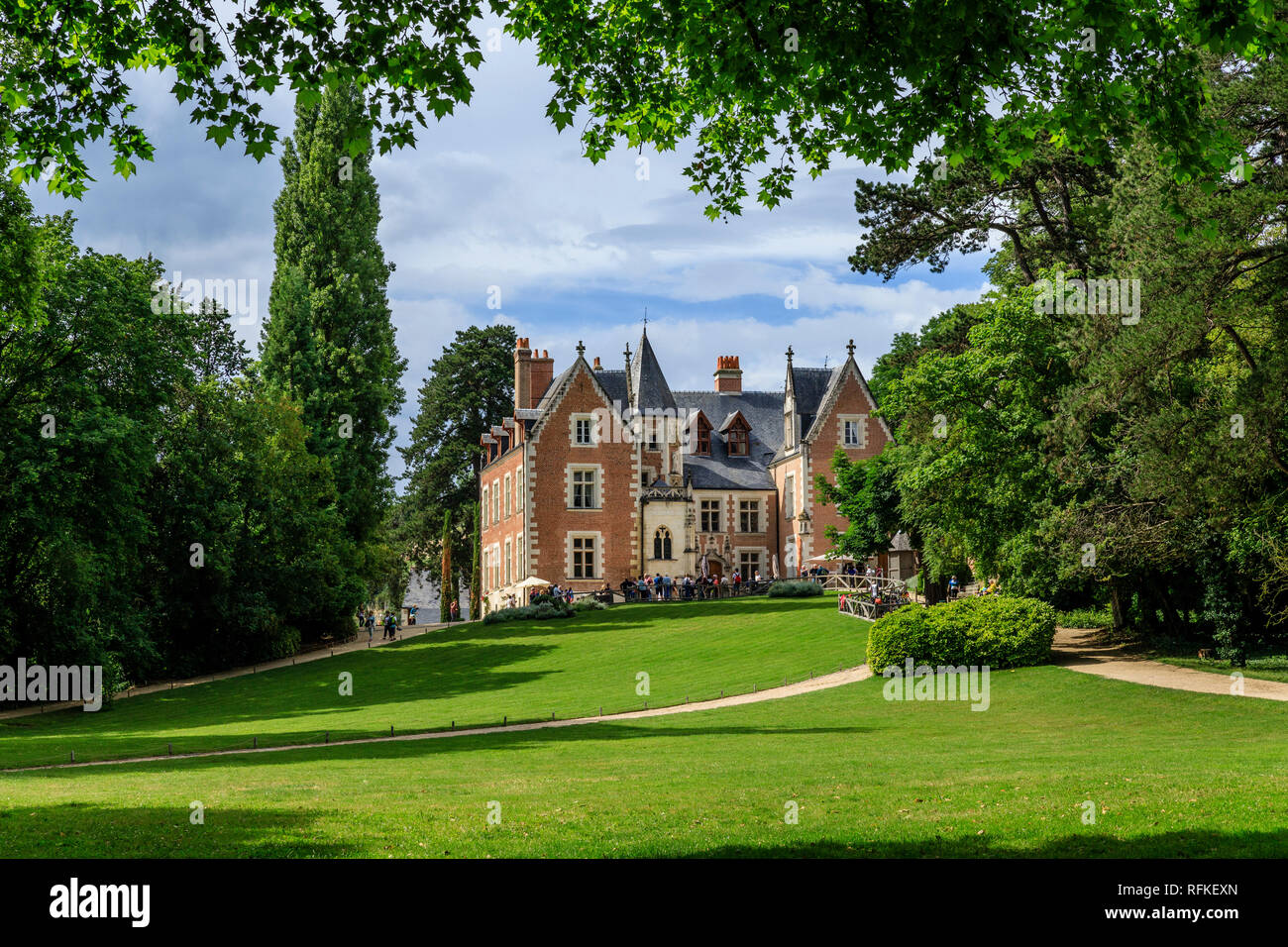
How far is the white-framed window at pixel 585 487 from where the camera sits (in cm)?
5884

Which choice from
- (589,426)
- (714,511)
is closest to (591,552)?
(589,426)

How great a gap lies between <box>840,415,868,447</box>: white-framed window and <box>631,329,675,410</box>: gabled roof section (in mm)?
9439

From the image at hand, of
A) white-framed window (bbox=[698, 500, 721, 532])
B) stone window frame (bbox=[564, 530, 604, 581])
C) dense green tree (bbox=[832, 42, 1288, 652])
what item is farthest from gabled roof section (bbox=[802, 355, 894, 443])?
dense green tree (bbox=[832, 42, 1288, 652])

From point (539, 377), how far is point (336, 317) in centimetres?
1322

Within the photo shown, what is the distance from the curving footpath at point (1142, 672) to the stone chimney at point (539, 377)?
3241 cm

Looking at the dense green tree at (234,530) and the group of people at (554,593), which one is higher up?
→ the dense green tree at (234,530)

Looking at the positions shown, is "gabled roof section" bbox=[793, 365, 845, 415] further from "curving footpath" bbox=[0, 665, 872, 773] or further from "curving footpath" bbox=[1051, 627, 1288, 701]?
"curving footpath" bbox=[0, 665, 872, 773]

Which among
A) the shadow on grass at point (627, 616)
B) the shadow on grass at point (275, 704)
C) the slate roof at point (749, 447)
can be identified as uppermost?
the slate roof at point (749, 447)

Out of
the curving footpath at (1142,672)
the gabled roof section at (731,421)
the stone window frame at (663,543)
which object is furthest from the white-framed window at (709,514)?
the curving footpath at (1142,672)

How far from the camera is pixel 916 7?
395 inches

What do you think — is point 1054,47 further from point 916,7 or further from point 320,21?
point 320,21

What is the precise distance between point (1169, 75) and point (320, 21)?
808 cm

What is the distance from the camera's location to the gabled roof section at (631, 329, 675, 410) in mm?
62250

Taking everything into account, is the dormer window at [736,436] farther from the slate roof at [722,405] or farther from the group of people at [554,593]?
the group of people at [554,593]
